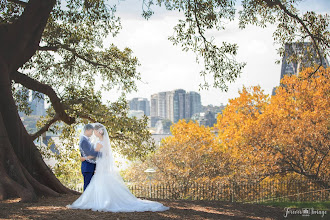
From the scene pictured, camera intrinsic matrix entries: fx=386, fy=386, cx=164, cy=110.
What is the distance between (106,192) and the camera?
7.50 m

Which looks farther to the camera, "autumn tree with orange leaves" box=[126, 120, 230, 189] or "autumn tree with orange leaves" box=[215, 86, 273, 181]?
"autumn tree with orange leaves" box=[126, 120, 230, 189]

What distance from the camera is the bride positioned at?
7367 mm

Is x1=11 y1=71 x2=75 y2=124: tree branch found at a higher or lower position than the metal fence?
higher

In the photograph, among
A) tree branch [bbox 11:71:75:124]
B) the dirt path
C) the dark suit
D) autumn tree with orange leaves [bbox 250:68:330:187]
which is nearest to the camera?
the dirt path

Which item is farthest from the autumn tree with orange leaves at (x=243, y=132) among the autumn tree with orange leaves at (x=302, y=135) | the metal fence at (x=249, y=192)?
the metal fence at (x=249, y=192)

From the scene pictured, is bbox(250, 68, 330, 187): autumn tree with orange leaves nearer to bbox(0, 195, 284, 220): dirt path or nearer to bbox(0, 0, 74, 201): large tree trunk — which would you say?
bbox(0, 195, 284, 220): dirt path

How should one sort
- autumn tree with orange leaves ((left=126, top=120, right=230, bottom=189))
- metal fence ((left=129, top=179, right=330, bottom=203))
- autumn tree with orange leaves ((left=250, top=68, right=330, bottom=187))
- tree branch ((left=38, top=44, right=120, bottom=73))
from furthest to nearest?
autumn tree with orange leaves ((left=126, top=120, right=230, bottom=189))
autumn tree with orange leaves ((left=250, top=68, right=330, bottom=187))
metal fence ((left=129, top=179, right=330, bottom=203))
tree branch ((left=38, top=44, right=120, bottom=73))

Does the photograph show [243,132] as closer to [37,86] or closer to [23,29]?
[37,86]

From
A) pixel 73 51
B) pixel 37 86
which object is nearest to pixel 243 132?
pixel 73 51

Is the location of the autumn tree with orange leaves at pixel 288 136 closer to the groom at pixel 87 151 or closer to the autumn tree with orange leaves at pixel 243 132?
the autumn tree with orange leaves at pixel 243 132

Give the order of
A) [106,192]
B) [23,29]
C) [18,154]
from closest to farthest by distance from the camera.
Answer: [106,192]
[18,154]
[23,29]

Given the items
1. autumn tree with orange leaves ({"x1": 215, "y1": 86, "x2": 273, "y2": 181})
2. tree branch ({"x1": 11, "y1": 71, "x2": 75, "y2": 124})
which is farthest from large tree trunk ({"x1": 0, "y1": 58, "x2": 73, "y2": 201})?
autumn tree with orange leaves ({"x1": 215, "y1": 86, "x2": 273, "y2": 181})

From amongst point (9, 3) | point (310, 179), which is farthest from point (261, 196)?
point (9, 3)

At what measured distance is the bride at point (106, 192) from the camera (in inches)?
290
